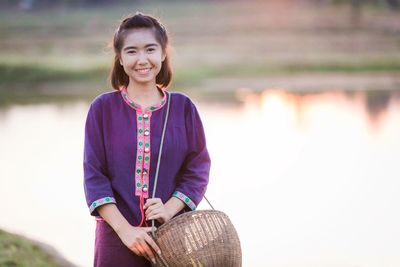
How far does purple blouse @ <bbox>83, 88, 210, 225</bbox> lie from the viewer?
212 centimetres

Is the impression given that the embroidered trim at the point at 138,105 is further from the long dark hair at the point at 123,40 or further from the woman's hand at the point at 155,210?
the woman's hand at the point at 155,210

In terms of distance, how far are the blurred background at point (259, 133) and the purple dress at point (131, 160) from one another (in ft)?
5.13

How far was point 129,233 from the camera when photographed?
6.70ft

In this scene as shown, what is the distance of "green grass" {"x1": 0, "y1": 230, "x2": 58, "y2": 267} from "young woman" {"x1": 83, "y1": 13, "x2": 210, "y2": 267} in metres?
1.52

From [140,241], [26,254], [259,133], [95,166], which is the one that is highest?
[259,133]

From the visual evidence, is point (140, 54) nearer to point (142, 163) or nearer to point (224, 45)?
point (142, 163)

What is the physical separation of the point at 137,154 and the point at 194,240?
283 millimetres

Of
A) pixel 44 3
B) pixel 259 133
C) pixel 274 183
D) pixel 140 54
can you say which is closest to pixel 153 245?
pixel 140 54

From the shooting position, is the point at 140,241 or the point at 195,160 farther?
the point at 195,160

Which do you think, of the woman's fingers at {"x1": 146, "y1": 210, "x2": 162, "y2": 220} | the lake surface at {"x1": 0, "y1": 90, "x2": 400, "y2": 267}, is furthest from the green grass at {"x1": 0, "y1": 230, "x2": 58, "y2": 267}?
the woman's fingers at {"x1": 146, "y1": 210, "x2": 162, "y2": 220}

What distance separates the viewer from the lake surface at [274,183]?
4914 millimetres

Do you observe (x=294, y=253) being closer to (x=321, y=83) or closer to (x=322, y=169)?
(x=322, y=169)

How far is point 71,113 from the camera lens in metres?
12.0

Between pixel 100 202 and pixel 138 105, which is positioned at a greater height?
pixel 138 105
